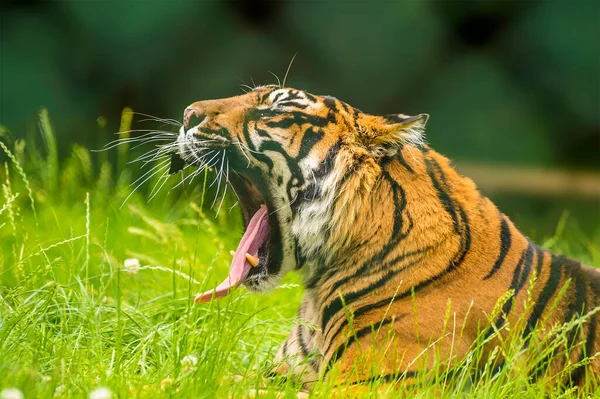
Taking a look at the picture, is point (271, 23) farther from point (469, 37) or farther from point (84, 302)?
point (84, 302)

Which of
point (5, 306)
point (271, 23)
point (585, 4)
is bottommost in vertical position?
point (5, 306)

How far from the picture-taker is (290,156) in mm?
2283

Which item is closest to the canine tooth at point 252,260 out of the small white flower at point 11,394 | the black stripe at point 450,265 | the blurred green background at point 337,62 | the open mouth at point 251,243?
the open mouth at point 251,243

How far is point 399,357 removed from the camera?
205 cm

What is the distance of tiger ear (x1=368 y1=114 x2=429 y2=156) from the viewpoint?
2215 millimetres

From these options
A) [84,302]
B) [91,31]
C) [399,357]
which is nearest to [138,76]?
[91,31]

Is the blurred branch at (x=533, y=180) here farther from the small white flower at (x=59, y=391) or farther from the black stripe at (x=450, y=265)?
the small white flower at (x=59, y=391)

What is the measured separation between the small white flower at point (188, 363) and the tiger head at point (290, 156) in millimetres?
333

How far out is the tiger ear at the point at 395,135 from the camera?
7.27 ft

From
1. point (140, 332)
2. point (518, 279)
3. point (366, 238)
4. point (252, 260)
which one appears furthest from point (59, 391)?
point (518, 279)

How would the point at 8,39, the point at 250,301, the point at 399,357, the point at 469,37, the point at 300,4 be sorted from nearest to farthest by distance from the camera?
the point at 399,357
the point at 250,301
the point at 8,39
the point at 300,4
the point at 469,37

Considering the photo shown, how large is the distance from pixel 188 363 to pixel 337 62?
2437 mm

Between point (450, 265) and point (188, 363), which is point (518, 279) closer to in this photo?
point (450, 265)

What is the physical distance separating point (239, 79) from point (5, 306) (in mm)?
2018
